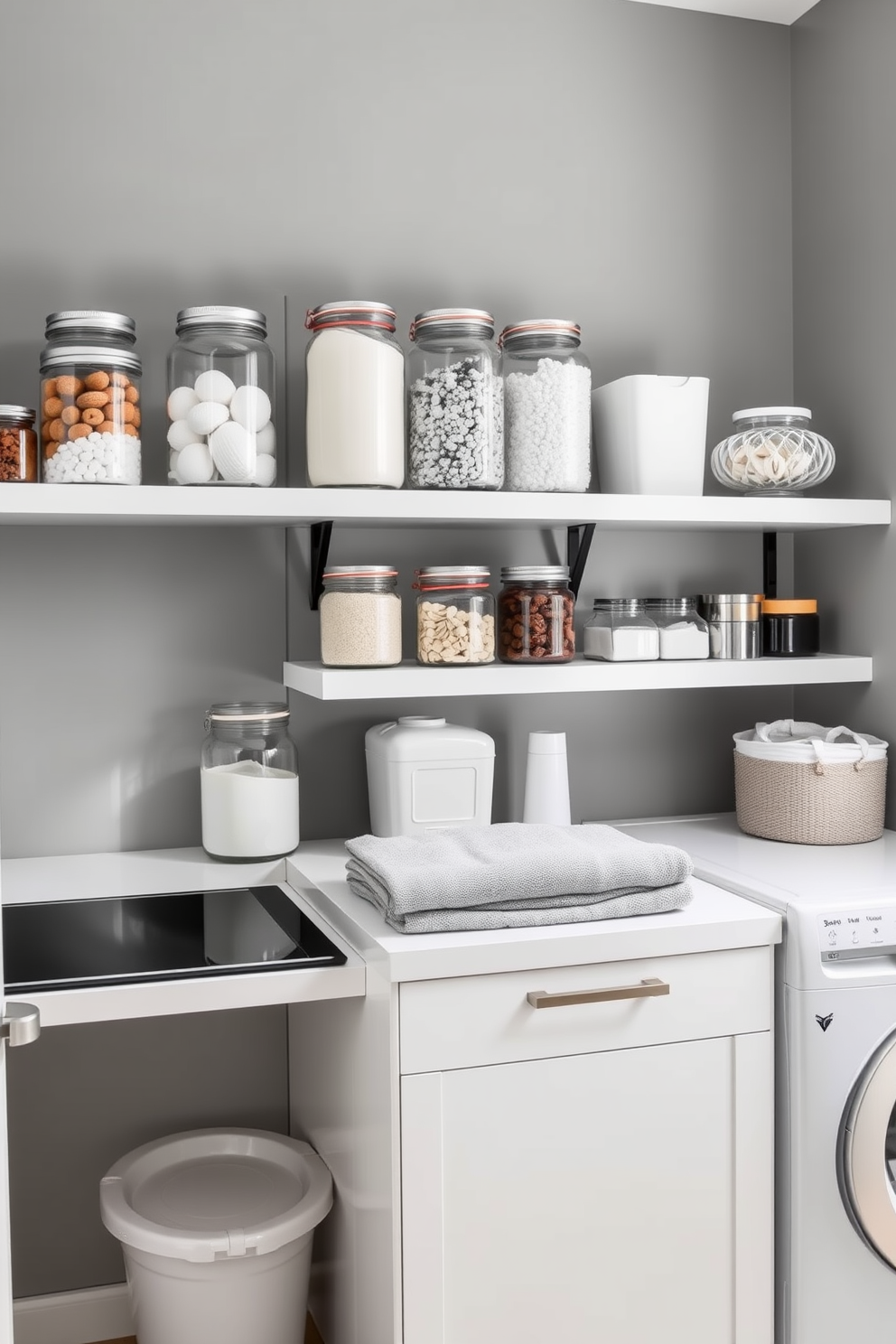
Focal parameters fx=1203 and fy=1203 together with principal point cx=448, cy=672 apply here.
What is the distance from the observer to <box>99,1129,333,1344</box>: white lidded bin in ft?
5.93

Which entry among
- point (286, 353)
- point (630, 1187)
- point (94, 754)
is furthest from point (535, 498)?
point (630, 1187)

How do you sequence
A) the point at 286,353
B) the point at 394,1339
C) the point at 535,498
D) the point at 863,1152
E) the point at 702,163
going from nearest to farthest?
the point at 394,1339, the point at 863,1152, the point at 535,498, the point at 286,353, the point at 702,163

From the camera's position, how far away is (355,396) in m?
1.93

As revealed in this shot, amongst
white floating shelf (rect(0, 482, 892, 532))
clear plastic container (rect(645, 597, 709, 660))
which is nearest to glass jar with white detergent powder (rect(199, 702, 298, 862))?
white floating shelf (rect(0, 482, 892, 532))

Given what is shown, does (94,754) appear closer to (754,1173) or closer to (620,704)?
(620,704)

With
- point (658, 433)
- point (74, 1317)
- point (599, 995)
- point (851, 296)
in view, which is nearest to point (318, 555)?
point (658, 433)

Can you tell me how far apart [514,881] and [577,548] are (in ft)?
2.66

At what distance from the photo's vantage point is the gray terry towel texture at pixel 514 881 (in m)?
1.65

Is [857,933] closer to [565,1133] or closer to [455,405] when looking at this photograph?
[565,1133]

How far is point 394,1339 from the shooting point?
161 cm

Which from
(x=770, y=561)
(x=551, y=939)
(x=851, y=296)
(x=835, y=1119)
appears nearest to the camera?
(x=551, y=939)

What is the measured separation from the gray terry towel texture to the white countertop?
0.02m

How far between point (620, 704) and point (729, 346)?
0.77 m

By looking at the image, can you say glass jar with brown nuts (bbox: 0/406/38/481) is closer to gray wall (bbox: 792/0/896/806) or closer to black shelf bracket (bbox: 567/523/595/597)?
black shelf bracket (bbox: 567/523/595/597)
